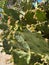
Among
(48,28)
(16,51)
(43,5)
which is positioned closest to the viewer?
(16,51)

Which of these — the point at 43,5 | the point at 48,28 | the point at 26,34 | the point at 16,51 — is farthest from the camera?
the point at 43,5

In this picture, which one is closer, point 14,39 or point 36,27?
point 14,39

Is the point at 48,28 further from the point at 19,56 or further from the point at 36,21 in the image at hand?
the point at 19,56

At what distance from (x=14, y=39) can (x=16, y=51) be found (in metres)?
0.13

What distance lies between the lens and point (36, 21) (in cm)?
318

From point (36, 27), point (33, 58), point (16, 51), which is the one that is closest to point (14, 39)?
point (16, 51)

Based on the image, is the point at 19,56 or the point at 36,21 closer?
the point at 19,56

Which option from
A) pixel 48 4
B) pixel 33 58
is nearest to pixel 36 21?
pixel 48 4

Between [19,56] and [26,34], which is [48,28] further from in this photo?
[19,56]

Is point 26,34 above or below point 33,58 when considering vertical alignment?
above

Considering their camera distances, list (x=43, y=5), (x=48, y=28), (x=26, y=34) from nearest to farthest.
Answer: (x=26, y=34) → (x=48, y=28) → (x=43, y=5)

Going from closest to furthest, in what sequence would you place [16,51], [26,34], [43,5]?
1. [16,51]
2. [26,34]
3. [43,5]

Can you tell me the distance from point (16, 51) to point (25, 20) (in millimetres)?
763

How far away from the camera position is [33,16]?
3188 millimetres
